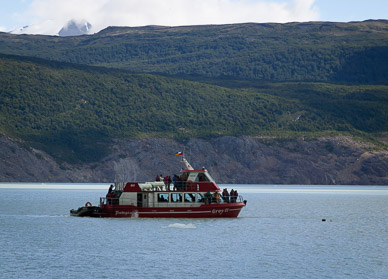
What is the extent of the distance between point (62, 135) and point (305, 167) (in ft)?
208

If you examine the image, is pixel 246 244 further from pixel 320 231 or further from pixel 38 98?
pixel 38 98

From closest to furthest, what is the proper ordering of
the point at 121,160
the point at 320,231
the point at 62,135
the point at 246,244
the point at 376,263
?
the point at 376,263 → the point at 246,244 → the point at 320,231 → the point at 121,160 → the point at 62,135

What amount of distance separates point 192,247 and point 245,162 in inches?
5129

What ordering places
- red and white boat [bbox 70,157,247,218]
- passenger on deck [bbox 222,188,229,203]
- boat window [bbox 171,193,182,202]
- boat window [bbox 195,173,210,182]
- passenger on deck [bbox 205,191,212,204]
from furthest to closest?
passenger on deck [bbox 222,188,229,203] → boat window [bbox 195,173,210,182] → boat window [bbox 171,193,182,202] → passenger on deck [bbox 205,191,212,204] → red and white boat [bbox 70,157,247,218]

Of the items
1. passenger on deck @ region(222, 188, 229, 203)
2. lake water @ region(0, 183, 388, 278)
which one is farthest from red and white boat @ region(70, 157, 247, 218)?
lake water @ region(0, 183, 388, 278)

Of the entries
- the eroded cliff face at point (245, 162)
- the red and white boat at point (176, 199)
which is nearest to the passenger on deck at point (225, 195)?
the red and white boat at point (176, 199)

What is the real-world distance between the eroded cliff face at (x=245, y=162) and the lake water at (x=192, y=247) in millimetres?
97881

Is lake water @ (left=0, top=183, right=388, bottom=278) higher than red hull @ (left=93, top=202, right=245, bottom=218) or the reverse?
the reverse

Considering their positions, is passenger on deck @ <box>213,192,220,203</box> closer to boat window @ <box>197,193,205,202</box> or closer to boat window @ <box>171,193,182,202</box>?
boat window @ <box>197,193,205,202</box>

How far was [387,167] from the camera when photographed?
174 meters

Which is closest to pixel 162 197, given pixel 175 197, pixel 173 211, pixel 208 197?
pixel 175 197

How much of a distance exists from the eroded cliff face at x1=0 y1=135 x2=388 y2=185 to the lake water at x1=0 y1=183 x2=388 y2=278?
321 feet

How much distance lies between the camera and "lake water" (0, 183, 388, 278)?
37.7 metres

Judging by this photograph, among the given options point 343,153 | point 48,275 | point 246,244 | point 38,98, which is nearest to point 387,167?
point 343,153
